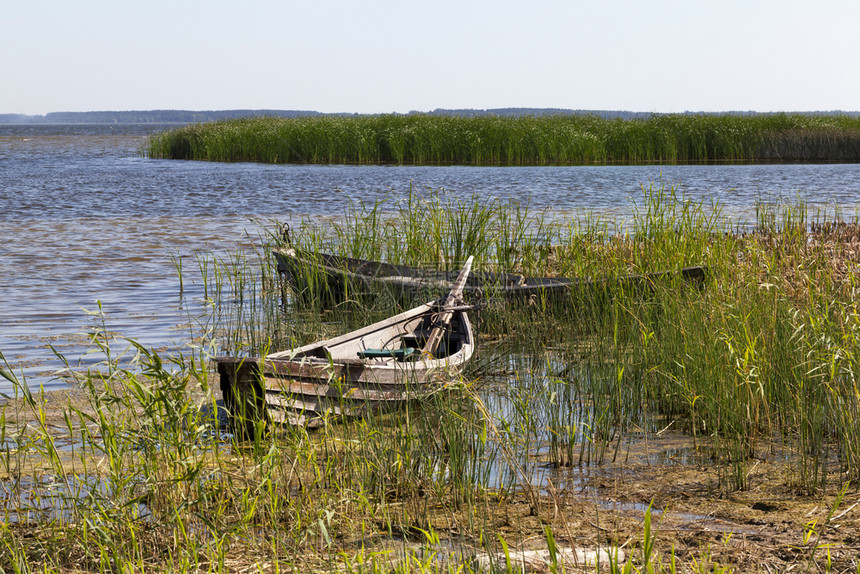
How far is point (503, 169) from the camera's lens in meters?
28.9

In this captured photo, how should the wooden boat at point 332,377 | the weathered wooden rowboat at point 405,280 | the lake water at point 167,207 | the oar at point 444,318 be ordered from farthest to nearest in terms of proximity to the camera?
the lake water at point 167,207 < the weathered wooden rowboat at point 405,280 < the oar at point 444,318 < the wooden boat at point 332,377

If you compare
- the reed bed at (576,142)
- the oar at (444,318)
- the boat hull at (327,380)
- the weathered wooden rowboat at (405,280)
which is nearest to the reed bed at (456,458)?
the boat hull at (327,380)

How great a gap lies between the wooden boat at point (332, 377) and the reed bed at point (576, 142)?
2550 centimetres

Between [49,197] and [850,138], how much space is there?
27.8m

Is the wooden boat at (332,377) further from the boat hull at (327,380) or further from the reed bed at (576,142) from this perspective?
the reed bed at (576,142)

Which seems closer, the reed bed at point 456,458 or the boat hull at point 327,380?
the reed bed at point 456,458

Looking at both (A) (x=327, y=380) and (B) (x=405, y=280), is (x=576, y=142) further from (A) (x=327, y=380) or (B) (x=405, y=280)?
(A) (x=327, y=380)

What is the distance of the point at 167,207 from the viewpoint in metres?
19.8

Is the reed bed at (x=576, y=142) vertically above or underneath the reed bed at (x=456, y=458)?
above

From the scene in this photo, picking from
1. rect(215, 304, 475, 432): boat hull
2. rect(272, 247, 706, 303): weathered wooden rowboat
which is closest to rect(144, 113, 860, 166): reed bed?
rect(272, 247, 706, 303): weathered wooden rowboat

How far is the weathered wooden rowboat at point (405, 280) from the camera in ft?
25.7

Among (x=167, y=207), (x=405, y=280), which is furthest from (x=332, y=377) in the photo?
(x=167, y=207)

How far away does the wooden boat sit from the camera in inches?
177

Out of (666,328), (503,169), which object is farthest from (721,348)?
(503,169)
